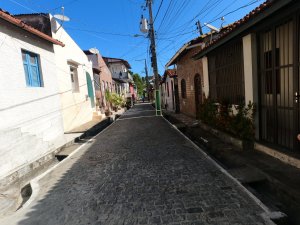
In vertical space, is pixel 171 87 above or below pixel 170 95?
above

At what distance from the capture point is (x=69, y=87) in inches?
504

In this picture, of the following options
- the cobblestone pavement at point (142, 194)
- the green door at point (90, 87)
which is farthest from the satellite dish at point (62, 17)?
the cobblestone pavement at point (142, 194)

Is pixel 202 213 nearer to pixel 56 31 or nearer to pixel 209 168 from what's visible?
pixel 209 168

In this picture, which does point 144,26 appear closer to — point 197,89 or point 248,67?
point 197,89

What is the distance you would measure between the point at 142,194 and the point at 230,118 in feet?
13.2

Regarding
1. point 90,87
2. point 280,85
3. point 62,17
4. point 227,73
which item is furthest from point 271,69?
point 90,87

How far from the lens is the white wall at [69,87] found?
11748mm

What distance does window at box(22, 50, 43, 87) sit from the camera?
7.64 m

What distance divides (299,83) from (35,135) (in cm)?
759

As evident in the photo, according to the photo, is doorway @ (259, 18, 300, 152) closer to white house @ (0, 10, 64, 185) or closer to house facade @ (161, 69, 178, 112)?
white house @ (0, 10, 64, 185)

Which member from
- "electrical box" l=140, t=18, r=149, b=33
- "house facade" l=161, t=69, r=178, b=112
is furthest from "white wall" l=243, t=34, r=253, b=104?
"electrical box" l=140, t=18, r=149, b=33

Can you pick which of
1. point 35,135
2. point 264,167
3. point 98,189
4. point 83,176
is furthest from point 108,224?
point 35,135

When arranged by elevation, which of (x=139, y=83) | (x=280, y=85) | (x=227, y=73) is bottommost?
(x=280, y=85)

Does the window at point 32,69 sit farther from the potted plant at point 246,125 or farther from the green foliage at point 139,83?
the green foliage at point 139,83
